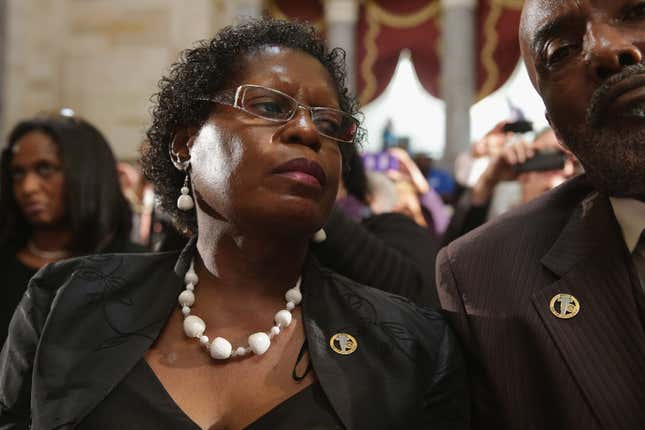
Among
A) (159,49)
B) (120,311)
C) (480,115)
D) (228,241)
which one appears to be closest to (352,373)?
(228,241)

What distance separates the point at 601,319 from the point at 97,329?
901mm

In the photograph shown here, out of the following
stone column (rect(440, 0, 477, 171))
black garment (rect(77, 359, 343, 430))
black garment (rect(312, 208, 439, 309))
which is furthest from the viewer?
stone column (rect(440, 0, 477, 171))

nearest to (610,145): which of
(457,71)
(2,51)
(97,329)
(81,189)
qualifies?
(97,329)

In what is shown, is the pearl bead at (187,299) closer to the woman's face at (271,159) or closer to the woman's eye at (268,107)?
the woman's face at (271,159)

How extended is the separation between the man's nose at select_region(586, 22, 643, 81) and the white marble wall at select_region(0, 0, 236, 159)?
6.59 metres

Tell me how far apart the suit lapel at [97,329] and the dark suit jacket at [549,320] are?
22.9 inches

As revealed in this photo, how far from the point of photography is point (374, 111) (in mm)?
12992

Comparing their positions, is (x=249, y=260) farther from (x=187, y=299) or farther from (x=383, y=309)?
(x=383, y=309)

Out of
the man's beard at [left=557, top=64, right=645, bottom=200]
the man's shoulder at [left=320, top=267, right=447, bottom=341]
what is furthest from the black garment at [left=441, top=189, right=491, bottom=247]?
the man's beard at [left=557, top=64, right=645, bottom=200]

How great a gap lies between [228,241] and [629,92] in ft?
2.47

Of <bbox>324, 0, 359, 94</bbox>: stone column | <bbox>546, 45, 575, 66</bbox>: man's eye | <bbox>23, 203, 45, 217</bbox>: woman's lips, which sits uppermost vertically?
<bbox>324, 0, 359, 94</bbox>: stone column

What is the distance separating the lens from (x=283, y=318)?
51.3 inches

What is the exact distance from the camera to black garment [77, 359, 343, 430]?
115cm

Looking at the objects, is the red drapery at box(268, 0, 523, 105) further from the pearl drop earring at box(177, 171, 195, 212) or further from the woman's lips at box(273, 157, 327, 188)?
the woman's lips at box(273, 157, 327, 188)
